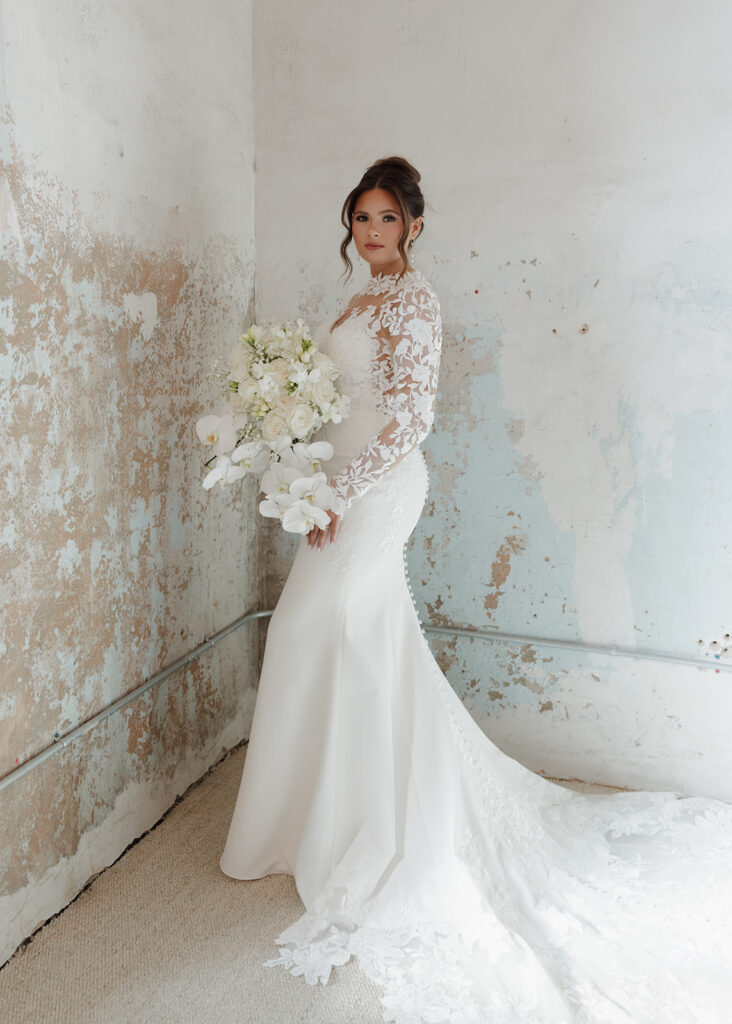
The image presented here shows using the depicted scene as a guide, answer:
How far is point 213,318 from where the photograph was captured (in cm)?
310

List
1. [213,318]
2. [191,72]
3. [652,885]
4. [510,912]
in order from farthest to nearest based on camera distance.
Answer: [213,318], [191,72], [652,885], [510,912]

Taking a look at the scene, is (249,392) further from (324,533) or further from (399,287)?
(399,287)

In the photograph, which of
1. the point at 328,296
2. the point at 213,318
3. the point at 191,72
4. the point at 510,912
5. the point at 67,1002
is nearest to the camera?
the point at 67,1002

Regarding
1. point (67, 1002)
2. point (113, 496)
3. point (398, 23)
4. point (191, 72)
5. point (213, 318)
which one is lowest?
point (67, 1002)

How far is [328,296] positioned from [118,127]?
1115 millimetres

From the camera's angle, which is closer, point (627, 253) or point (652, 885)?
point (652, 885)

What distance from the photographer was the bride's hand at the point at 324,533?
7.91ft

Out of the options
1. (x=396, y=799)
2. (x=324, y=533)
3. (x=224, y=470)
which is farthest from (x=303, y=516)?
(x=396, y=799)

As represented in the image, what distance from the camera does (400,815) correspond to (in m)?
2.43

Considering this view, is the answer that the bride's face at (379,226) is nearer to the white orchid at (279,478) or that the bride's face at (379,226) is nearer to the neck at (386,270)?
the neck at (386,270)

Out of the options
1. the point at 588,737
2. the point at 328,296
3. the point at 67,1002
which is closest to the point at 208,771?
the point at 67,1002

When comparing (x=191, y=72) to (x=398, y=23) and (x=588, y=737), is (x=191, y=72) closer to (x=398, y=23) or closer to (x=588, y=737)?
(x=398, y=23)

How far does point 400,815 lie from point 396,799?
0.15 feet

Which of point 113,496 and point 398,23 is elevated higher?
point 398,23
